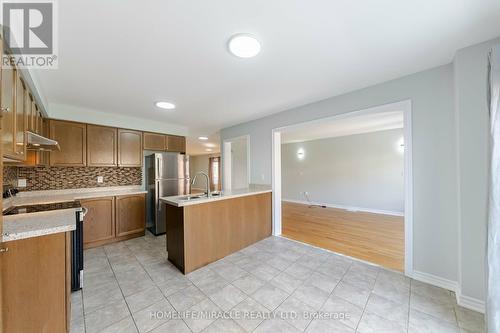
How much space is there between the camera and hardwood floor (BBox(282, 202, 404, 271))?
109 inches

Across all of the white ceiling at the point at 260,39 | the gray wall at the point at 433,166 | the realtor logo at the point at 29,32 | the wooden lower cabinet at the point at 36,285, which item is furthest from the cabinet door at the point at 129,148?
the gray wall at the point at 433,166

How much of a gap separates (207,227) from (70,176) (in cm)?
272

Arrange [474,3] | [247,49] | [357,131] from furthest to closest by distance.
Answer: [357,131]
[247,49]
[474,3]

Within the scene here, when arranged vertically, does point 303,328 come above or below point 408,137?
below

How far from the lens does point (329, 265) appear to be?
2.46 metres

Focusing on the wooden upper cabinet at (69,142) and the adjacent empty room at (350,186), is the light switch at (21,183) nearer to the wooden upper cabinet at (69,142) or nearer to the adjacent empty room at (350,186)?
the wooden upper cabinet at (69,142)

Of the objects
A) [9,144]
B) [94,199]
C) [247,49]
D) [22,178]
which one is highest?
[247,49]

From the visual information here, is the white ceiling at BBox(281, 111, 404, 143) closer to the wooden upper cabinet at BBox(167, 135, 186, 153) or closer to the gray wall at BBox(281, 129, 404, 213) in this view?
the gray wall at BBox(281, 129, 404, 213)

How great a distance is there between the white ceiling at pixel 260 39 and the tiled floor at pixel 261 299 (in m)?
2.30

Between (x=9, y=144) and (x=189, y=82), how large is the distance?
Result: 1.62 meters

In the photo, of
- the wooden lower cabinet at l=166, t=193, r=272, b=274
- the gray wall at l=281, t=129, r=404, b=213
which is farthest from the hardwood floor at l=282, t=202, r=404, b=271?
the wooden lower cabinet at l=166, t=193, r=272, b=274

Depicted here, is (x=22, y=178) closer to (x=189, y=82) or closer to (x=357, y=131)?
(x=189, y=82)

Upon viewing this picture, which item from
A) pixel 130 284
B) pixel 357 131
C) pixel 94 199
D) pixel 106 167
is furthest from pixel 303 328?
pixel 357 131

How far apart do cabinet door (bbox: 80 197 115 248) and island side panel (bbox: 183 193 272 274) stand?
181 cm
